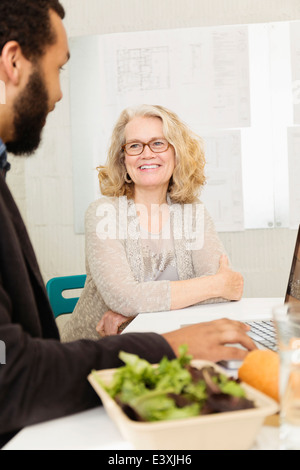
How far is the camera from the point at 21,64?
0.97m

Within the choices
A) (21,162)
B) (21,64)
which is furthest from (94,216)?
(21,162)

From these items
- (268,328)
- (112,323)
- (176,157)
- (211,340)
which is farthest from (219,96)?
(211,340)

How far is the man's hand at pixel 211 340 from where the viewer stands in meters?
0.80

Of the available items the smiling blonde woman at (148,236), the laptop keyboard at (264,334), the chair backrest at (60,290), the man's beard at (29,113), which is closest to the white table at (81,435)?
the laptop keyboard at (264,334)

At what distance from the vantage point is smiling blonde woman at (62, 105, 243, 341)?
1545mm

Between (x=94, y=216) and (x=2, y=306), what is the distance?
42.3 inches

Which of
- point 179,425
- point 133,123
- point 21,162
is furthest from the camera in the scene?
point 21,162

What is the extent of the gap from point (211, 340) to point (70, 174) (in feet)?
7.04

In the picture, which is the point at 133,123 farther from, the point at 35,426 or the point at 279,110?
the point at 35,426

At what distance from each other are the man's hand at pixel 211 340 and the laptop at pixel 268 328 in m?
0.02

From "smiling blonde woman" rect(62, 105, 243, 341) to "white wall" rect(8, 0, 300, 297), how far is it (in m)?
0.81

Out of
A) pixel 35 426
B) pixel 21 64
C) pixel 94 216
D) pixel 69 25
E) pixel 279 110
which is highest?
pixel 69 25

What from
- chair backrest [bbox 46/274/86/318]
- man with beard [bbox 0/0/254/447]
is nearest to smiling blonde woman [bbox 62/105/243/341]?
chair backrest [bbox 46/274/86/318]

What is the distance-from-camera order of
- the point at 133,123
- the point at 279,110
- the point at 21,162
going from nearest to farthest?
the point at 133,123, the point at 279,110, the point at 21,162
